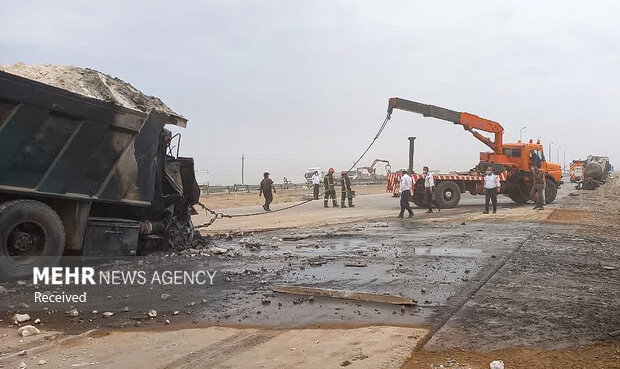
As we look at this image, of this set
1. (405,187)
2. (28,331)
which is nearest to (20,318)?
(28,331)

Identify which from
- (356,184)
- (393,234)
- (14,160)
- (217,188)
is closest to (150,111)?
(14,160)

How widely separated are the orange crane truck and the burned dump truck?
47.1 ft

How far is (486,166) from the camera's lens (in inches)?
879

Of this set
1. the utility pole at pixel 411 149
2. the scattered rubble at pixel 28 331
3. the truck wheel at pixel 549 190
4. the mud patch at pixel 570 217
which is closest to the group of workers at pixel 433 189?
the truck wheel at pixel 549 190

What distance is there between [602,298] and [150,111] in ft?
22.0

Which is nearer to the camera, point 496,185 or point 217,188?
point 496,185

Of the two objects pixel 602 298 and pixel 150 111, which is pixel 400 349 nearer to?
pixel 602 298

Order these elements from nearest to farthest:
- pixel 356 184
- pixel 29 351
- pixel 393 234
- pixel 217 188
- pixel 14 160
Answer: pixel 29 351 → pixel 14 160 → pixel 393 234 → pixel 217 188 → pixel 356 184

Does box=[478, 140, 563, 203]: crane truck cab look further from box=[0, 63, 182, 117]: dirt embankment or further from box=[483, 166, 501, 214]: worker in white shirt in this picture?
box=[0, 63, 182, 117]: dirt embankment

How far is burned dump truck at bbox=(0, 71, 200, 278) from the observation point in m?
6.33

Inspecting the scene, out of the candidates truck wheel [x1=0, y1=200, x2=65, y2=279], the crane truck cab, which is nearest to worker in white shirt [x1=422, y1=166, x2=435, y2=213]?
the crane truck cab

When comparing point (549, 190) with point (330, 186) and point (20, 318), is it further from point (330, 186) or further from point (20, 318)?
point (20, 318)

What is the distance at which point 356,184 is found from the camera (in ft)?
176

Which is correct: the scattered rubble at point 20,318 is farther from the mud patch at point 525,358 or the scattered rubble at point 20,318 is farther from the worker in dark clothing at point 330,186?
the worker in dark clothing at point 330,186
